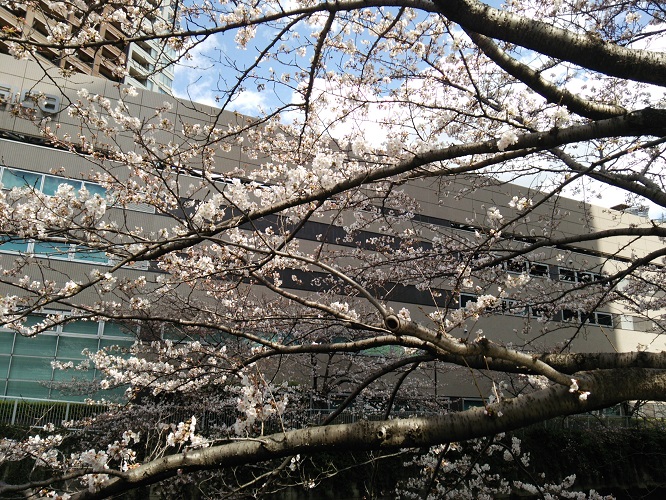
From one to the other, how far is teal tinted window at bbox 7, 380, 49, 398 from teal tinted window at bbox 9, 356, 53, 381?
6.3 inches

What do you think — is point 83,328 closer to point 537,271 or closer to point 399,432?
point 537,271

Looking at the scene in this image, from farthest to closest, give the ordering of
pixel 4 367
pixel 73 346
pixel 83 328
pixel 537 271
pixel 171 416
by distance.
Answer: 1. pixel 83 328
2. pixel 73 346
3. pixel 537 271
4. pixel 4 367
5. pixel 171 416

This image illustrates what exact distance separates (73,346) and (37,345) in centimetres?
90

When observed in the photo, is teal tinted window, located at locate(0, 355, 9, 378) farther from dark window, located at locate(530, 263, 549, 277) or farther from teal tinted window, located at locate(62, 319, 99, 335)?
dark window, located at locate(530, 263, 549, 277)

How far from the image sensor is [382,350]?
1719cm

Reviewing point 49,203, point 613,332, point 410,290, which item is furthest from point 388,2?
point 613,332

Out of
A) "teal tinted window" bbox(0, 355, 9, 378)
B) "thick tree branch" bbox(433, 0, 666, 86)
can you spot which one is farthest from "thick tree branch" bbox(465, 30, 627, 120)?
"teal tinted window" bbox(0, 355, 9, 378)

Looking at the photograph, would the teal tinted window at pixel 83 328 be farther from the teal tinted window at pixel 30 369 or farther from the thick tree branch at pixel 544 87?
the thick tree branch at pixel 544 87

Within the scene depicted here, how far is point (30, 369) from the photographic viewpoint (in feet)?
44.1

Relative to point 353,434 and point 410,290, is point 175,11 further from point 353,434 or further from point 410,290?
point 410,290

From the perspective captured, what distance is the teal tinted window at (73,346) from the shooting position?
1381cm

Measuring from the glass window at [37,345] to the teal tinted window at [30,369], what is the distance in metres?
0.16

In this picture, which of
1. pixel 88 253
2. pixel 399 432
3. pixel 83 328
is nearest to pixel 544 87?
pixel 399 432

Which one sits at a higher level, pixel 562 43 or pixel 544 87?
pixel 544 87
